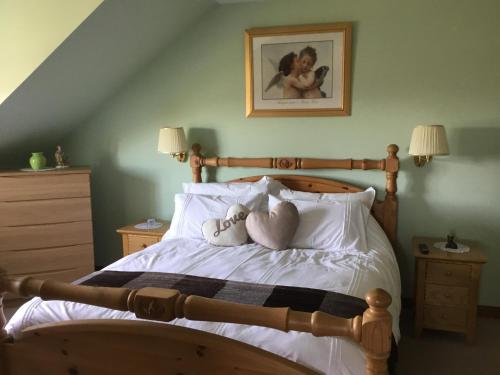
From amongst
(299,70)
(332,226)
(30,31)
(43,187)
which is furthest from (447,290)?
(30,31)

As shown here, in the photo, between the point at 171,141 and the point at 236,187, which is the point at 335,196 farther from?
the point at 171,141

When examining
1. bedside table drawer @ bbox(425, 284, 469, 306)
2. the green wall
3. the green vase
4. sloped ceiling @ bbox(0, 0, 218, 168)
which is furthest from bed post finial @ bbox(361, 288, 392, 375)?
the green vase

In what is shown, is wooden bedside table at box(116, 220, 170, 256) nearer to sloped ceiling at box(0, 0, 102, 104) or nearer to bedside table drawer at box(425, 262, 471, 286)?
sloped ceiling at box(0, 0, 102, 104)

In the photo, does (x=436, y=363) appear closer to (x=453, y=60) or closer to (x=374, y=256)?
(x=374, y=256)

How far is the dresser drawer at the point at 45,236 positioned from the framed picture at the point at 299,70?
1615 millimetres

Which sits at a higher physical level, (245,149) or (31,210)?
(245,149)

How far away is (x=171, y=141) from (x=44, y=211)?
1108mm

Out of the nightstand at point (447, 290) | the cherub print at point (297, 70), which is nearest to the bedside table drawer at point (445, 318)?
the nightstand at point (447, 290)

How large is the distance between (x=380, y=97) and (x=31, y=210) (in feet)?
8.84

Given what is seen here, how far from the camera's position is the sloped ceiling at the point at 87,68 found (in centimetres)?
283

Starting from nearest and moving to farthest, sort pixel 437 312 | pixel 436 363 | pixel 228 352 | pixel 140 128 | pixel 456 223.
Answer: pixel 228 352
pixel 436 363
pixel 437 312
pixel 456 223
pixel 140 128

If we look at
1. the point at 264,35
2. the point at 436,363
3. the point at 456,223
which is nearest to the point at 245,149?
the point at 264,35

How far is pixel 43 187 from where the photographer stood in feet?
11.2

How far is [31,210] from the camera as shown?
342 centimetres
